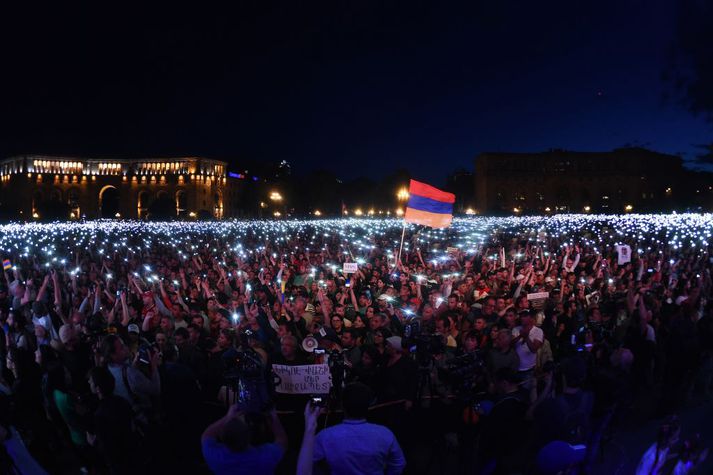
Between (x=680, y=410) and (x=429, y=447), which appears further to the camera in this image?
(x=680, y=410)

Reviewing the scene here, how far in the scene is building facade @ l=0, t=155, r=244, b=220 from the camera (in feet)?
382

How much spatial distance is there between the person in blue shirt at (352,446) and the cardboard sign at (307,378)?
1846 mm

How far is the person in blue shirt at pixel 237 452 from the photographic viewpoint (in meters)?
3.37

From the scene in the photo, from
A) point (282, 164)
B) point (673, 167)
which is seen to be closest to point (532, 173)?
point (673, 167)

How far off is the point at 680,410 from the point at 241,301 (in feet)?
22.2

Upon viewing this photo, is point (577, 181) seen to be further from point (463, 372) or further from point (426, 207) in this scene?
point (463, 372)

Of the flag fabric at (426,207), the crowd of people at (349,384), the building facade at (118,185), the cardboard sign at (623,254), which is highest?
the building facade at (118,185)

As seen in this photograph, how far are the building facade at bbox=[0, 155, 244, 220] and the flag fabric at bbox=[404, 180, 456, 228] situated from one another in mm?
103769

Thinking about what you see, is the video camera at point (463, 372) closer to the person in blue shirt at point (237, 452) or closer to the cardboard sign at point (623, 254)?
the person in blue shirt at point (237, 452)

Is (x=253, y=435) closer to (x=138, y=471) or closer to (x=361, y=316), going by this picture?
(x=138, y=471)

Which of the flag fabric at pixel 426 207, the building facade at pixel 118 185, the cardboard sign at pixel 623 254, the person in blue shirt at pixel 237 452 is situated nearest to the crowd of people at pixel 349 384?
the person in blue shirt at pixel 237 452

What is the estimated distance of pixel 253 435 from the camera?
3.52 metres

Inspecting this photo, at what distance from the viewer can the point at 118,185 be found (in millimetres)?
121250

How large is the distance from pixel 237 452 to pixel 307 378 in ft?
6.33
